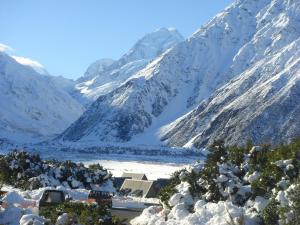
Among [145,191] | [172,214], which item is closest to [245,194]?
[172,214]

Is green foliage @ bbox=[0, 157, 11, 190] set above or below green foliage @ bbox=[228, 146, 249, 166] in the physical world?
above

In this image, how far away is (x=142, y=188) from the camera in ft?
247

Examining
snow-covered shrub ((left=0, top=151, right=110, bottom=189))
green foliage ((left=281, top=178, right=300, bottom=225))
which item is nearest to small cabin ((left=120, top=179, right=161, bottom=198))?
snow-covered shrub ((left=0, top=151, right=110, bottom=189))

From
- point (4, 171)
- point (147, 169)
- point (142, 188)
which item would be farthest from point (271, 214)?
point (147, 169)

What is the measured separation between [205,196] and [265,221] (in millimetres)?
4989

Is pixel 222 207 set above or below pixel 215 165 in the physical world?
below

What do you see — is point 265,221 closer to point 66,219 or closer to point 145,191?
point 66,219

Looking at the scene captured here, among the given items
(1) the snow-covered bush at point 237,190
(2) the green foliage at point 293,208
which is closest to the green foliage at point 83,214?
(1) the snow-covered bush at point 237,190

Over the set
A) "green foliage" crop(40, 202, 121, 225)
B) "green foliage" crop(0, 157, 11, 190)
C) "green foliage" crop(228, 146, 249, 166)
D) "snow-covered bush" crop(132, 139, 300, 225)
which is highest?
"green foliage" crop(0, 157, 11, 190)

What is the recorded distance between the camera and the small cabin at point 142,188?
73375mm

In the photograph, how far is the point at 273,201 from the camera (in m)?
26.8

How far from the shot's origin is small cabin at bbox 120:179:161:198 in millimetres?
73375

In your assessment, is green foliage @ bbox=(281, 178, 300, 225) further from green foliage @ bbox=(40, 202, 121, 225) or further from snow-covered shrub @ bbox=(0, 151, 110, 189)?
snow-covered shrub @ bbox=(0, 151, 110, 189)

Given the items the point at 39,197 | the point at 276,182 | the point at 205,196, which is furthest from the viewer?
the point at 39,197
